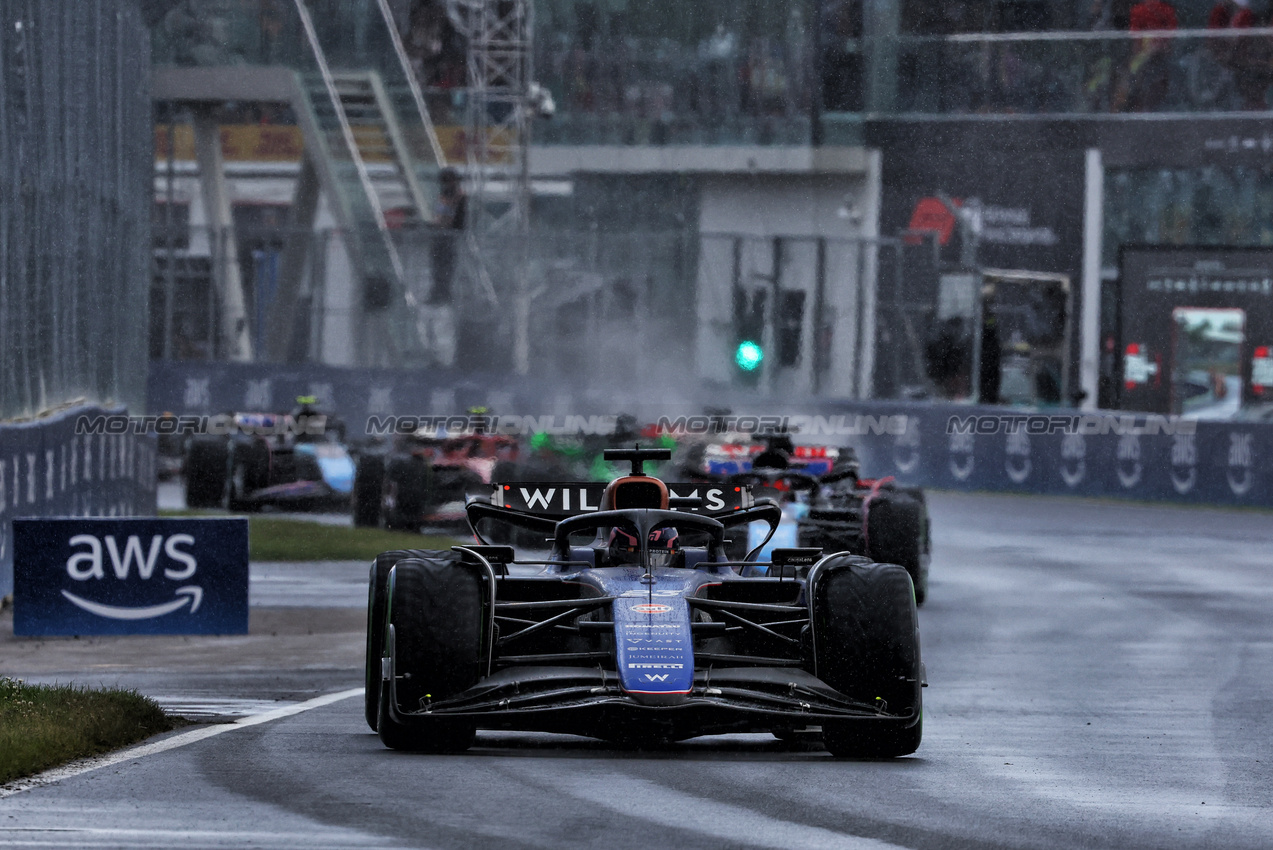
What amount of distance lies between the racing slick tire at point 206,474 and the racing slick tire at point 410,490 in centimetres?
360

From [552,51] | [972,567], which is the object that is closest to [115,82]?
[972,567]

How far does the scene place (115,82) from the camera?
74.5 ft

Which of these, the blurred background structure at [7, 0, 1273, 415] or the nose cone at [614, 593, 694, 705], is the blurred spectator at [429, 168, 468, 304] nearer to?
the blurred background structure at [7, 0, 1273, 415]

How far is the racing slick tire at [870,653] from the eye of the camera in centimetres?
891

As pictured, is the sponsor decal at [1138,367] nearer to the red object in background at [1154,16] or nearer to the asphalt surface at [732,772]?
the red object in background at [1154,16]

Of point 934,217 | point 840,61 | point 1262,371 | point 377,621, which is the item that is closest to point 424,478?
point 377,621

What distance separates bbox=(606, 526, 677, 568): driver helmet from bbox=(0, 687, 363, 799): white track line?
1.81 meters

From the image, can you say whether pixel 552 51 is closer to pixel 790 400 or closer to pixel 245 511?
pixel 790 400

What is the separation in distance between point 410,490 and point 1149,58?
82.4ft

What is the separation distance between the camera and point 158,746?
9148 mm

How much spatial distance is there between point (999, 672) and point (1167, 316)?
29.5 metres

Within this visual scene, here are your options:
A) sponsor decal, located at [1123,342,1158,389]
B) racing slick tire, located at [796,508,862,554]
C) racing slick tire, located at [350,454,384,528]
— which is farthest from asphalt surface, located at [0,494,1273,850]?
sponsor decal, located at [1123,342,1158,389]

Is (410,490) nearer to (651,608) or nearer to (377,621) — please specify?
(377,621)

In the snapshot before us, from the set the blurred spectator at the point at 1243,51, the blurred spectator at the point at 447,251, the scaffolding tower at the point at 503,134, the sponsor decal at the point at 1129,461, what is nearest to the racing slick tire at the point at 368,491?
the scaffolding tower at the point at 503,134
